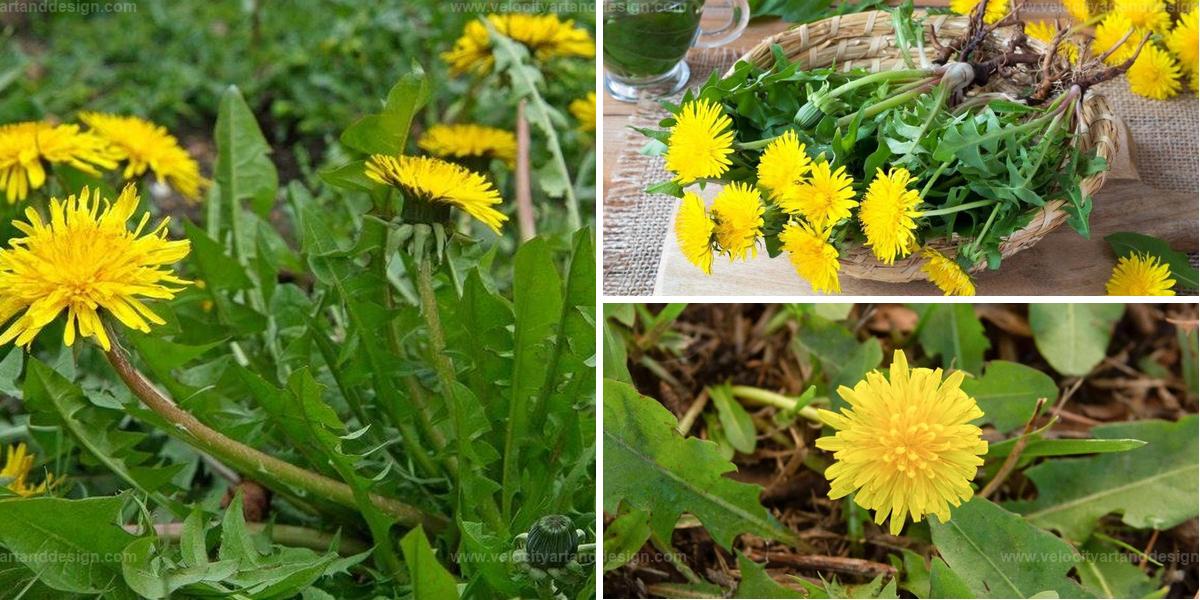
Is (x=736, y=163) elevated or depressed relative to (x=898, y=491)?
elevated

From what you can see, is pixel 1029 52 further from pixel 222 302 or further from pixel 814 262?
pixel 222 302

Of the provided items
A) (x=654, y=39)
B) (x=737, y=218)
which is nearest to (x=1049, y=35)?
(x=654, y=39)

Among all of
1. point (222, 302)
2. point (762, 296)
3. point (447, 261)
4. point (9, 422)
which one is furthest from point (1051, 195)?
point (9, 422)

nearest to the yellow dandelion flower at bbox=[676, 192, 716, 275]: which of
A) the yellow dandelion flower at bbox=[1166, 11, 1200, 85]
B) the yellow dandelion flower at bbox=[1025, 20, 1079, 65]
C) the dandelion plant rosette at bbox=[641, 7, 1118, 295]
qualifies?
the dandelion plant rosette at bbox=[641, 7, 1118, 295]

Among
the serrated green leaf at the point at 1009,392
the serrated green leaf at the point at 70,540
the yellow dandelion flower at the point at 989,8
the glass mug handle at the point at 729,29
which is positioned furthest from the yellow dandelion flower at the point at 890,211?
the serrated green leaf at the point at 70,540

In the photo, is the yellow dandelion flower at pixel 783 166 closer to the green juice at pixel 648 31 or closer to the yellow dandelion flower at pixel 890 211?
the yellow dandelion flower at pixel 890 211

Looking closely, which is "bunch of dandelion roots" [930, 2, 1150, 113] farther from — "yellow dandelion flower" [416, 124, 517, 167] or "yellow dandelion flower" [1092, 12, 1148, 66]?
"yellow dandelion flower" [416, 124, 517, 167]
